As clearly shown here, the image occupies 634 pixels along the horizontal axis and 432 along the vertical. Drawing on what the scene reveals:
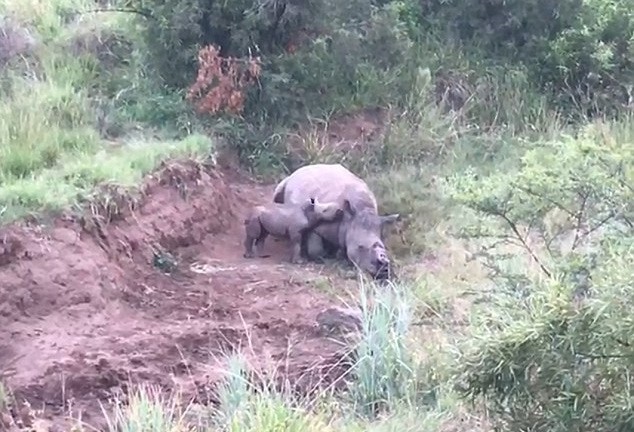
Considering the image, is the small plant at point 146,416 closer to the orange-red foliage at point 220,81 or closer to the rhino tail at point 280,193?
the rhino tail at point 280,193

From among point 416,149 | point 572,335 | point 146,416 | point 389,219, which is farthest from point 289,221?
point 572,335

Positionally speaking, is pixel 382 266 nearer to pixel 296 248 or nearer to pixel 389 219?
pixel 389 219

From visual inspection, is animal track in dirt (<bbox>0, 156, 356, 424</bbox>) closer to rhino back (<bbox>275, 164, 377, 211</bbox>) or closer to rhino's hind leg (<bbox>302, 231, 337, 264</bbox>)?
rhino's hind leg (<bbox>302, 231, 337, 264</bbox>)

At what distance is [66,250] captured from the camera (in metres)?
8.30

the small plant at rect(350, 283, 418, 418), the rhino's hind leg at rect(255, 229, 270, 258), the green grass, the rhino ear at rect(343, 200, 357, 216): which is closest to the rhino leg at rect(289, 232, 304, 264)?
the rhino's hind leg at rect(255, 229, 270, 258)

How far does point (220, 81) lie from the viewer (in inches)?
456

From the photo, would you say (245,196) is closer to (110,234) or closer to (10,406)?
(110,234)

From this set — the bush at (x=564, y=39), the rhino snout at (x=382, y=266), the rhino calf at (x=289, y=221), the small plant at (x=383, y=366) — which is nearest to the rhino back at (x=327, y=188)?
the rhino calf at (x=289, y=221)

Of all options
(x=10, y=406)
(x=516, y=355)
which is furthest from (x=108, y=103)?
(x=516, y=355)

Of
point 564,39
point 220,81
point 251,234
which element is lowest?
point 251,234

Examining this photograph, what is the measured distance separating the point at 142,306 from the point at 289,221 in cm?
188

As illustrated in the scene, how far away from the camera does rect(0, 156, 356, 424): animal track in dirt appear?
7273mm

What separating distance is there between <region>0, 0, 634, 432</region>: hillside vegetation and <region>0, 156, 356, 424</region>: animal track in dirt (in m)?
0.26

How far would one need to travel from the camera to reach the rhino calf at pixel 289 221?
32.3 feet
